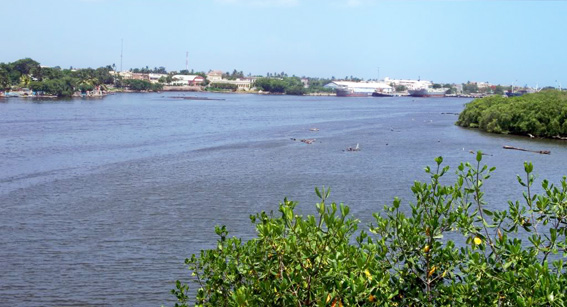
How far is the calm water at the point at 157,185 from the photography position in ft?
51.9

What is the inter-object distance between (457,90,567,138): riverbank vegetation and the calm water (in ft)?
9.78

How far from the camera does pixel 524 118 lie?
52.1m

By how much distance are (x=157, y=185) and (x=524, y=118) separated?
1459 inches

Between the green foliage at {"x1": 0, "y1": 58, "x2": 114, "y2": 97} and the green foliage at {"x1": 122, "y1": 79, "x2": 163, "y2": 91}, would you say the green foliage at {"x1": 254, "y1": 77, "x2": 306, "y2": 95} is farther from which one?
the green foliage at {"x1": 0, "y1": 58, "x2": 114, "y2": 97}

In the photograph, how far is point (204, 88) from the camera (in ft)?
551

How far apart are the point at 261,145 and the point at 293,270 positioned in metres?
35.9

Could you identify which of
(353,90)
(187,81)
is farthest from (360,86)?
(187,81)

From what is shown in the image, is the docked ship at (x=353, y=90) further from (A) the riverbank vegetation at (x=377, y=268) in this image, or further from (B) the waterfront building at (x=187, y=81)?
(A) the riverbank vegetation at (x=377, y=268)

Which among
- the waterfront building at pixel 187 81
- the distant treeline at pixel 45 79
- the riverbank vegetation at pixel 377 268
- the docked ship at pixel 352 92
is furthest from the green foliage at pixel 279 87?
the riverbank vegetation at pixel 377 268

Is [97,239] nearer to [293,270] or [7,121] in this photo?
[293,270]

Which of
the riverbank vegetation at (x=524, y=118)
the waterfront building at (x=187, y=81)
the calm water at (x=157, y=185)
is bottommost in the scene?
the calm water at (x=157, y=185)

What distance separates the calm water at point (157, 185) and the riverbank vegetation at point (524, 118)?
2980 millimetres

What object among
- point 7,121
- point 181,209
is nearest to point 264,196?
point 181,209

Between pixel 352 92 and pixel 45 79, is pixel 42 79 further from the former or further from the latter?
pixel 352 92
